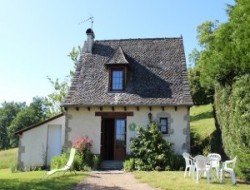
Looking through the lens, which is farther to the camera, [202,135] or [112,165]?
[202,135]

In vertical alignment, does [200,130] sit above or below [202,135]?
above

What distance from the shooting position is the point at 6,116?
90.9m

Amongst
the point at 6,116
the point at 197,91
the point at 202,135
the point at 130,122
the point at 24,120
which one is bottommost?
the point at 202,135

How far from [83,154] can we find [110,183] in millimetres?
5161

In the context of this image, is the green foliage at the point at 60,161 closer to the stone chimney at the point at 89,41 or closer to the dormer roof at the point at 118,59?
the dormer roof at the point at 118,59

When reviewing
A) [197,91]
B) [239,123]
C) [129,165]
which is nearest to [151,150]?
[129,165]

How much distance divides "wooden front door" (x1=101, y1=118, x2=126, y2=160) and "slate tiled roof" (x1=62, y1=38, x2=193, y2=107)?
4.57 ft

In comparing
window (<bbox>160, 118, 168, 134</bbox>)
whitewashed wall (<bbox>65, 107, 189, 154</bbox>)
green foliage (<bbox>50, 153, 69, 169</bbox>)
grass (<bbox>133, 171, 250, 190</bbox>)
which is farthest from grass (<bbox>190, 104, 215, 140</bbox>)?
grass (<bbox>133, 171, 250, 190</bbox>)

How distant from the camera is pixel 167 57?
69.7ft

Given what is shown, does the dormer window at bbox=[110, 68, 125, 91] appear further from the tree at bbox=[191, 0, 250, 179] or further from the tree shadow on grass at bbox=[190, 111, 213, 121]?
the tree shadow on grass at bbox=[190, 111, 213, 121]

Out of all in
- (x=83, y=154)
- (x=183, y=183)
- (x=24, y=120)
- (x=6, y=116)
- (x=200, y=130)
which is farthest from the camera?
(x=6, y=116)

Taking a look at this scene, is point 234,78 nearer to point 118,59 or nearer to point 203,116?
point 118,59

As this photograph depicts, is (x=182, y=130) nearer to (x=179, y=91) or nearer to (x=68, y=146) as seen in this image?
(x=179, y=91)

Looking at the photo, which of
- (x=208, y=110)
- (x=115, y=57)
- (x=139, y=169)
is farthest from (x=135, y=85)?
(x=208, y=110)
